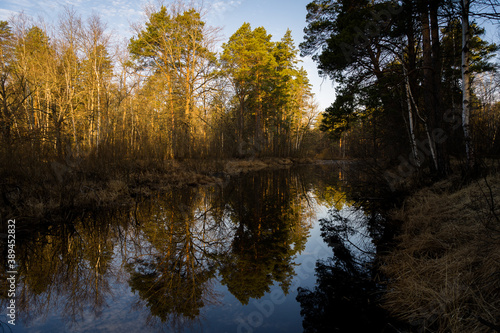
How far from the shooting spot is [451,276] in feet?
7.69

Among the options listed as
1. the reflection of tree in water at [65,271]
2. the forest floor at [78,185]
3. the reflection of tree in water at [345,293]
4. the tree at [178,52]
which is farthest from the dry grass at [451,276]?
the tree at [178,52]

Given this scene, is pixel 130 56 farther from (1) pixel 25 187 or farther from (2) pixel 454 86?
(2) pixel 454 86

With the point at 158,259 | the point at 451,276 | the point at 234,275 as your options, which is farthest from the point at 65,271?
the point at 451,276

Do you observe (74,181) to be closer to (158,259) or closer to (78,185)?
(78,185)

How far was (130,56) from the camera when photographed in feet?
63.0

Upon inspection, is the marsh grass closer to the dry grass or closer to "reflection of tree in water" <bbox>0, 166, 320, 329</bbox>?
"reflection of tree in water" <bbox>0, 166, 320, 329</bbox>

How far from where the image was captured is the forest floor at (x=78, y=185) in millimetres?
5098

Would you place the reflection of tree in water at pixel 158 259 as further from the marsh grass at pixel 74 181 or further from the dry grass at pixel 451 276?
the dry grass at pixel 451 276

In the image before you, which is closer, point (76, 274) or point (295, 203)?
point (76, 274)

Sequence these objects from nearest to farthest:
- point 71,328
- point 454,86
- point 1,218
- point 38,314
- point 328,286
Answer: point 71,328
point 38,314
point 328,286
point 1,218
point 454,86

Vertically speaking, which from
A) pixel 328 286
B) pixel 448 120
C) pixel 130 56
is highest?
pixel 130 56

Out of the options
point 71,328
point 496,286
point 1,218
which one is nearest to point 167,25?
point 1,218

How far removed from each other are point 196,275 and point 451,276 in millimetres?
3038

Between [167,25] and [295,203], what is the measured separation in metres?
16.4
